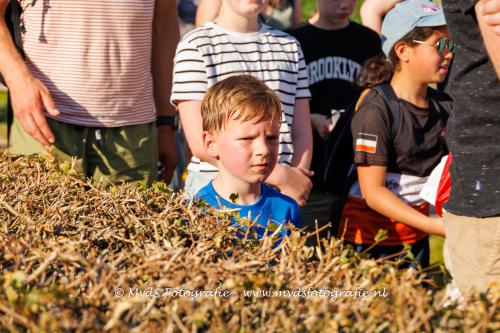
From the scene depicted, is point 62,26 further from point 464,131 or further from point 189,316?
point 189,316

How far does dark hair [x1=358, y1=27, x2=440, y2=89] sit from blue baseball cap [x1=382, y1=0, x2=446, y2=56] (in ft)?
0.10

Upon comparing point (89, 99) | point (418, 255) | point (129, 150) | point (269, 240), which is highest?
point (269, 240)

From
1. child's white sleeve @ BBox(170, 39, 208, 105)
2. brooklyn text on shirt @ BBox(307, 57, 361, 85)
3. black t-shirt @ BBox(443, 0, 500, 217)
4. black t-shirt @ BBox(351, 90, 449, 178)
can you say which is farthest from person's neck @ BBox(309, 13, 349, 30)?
black t-shirt @ BBox(443, 0, 500, 217)

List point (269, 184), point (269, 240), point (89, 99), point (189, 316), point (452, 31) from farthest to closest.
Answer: point (89, 99) → point (269, 184) → point (452, 31) → point (269, 240) → point (189, 316)

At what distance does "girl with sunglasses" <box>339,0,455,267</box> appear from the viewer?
4.44 meters

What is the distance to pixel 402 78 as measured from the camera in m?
4.66

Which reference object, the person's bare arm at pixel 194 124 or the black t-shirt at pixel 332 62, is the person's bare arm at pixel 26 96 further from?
the black t-shirt at pixel 332 62

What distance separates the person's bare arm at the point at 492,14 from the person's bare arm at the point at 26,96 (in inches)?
83.6

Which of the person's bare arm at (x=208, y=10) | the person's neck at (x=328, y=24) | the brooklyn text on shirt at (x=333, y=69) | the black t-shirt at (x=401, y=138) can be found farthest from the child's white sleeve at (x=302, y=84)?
the person's neck at (x=328, y=24)

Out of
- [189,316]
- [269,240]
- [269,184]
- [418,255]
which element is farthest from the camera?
[418,255]

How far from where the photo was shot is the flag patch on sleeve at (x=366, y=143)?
14.5ft

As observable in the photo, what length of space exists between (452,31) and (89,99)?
6.75ft

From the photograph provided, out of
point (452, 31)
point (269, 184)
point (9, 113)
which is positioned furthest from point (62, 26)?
point (452, 31)

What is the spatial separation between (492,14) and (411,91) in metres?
1.87
